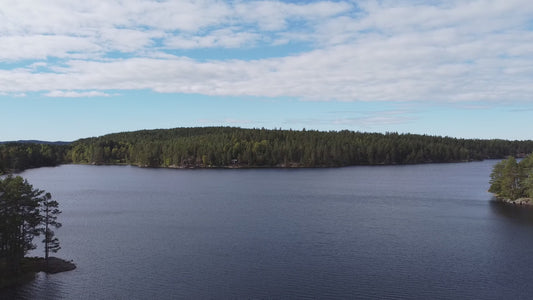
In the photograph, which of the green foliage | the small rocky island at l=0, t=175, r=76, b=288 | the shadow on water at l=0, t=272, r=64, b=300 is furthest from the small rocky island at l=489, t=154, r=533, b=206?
the green foliage

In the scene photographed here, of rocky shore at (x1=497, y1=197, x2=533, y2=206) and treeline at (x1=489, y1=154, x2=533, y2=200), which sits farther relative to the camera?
rocky shore at (x1=497, y1=197, x2=533, y2=206)

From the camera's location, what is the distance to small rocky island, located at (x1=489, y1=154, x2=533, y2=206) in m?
70.2

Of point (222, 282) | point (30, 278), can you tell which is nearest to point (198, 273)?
point (222, 282)

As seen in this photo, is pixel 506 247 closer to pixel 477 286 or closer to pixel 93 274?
pixel 477 286

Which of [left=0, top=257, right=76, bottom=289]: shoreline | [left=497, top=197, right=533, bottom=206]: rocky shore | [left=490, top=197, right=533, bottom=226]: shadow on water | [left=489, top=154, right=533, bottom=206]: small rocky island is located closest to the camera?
[left=0, top=257, right=76, bottom=289]: shoreline

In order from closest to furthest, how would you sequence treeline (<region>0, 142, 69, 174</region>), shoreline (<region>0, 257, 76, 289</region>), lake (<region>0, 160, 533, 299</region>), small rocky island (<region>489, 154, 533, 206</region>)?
lake (<region>0, 160, 533, 299</region>) → shoreline (<region>0, 257, 76, 289</region>) → small rocky island (<region>489, 154, 533, 206</region>) → treeline (<region>0, 142, 69, 174</region>)

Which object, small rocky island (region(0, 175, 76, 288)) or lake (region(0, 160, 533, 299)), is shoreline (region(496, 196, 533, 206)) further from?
small rocky island (region(0, 175, 76, 288))

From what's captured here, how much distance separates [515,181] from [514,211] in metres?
13.2

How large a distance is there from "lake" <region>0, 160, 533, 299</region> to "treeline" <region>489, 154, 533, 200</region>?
171 inches

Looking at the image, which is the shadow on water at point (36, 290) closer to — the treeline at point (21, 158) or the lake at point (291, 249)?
the lake at point (291, 249)

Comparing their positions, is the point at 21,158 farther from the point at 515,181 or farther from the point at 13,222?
the point at 515,181

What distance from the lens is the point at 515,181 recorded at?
7550cm

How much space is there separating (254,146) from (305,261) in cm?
14580

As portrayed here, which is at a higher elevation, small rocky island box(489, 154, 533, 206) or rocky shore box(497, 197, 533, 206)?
small rocky island box(489, 154, 533, 206)
